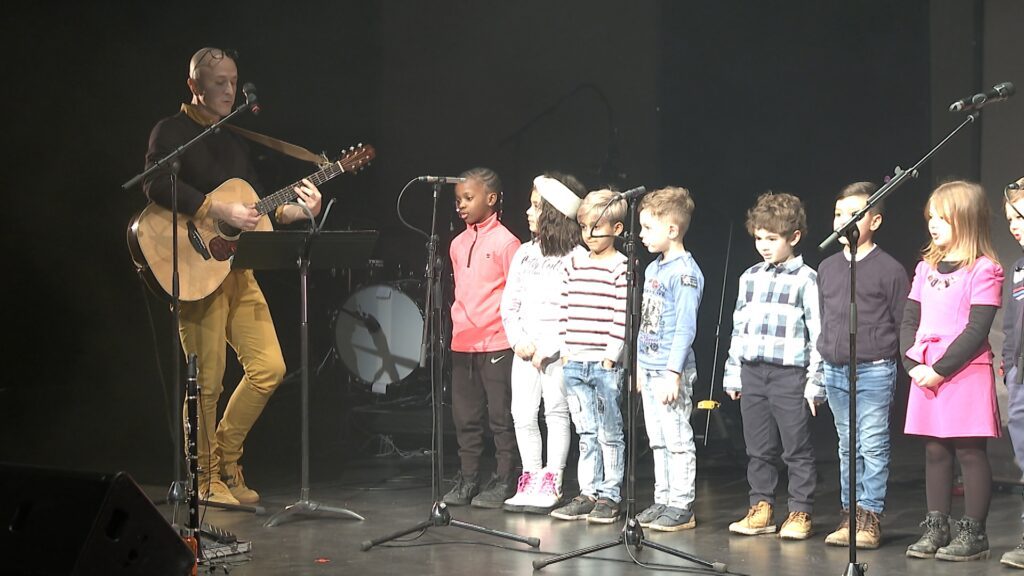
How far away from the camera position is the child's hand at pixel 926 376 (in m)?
4.71

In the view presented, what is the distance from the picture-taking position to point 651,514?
545cm

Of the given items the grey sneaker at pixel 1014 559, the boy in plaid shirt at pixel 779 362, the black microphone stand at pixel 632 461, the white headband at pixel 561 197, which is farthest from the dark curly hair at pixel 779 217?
the grey sneaker at pixel 1014 559

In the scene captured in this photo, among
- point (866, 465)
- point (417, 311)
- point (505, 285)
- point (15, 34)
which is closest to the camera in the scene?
point (866, 465)

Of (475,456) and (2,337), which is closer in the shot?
(475,456)

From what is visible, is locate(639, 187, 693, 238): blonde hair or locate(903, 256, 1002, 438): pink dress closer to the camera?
locate(903, 256, 1002, 438): pink dress

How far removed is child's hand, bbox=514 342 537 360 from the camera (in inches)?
227

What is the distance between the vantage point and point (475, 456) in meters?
6.13

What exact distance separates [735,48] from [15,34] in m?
4.42

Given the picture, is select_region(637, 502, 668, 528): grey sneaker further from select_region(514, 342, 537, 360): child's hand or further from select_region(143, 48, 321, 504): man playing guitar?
select_region(143, 48, 321, 504): man playing guitar

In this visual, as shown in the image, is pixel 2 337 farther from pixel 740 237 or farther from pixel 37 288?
pixel 740 237

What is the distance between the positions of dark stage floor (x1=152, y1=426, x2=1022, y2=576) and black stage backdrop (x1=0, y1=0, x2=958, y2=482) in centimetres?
104

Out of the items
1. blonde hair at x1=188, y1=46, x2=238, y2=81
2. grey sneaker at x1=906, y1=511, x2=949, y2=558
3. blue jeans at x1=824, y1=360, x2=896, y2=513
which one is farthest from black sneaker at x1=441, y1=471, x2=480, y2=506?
blonde hair at x1=188, y1=46, x2=238, y2=81

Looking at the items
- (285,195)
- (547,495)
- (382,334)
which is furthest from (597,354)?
(382,334)

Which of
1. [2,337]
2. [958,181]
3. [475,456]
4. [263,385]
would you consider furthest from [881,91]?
[2,337]
